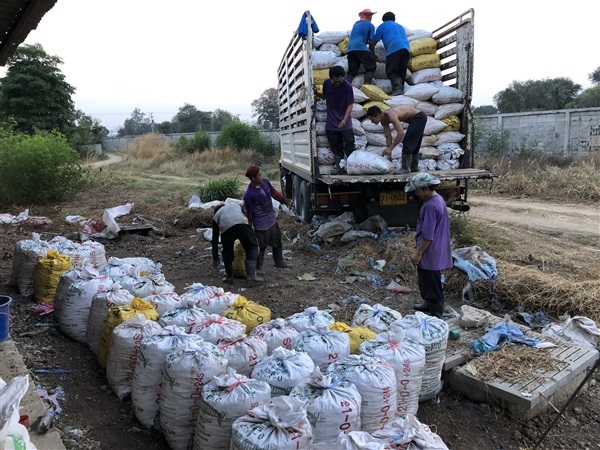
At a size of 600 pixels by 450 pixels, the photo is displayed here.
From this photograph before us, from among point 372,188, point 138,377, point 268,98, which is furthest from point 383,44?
point 268,98

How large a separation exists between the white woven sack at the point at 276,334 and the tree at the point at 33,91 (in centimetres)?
2682

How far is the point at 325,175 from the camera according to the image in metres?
6.51

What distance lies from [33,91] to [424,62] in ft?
83.5

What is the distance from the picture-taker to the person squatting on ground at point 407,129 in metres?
6.13

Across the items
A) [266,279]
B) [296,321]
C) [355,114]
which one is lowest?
[266,279]

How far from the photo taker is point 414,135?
6270 millimetres

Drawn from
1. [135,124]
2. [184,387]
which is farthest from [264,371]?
[135,124]

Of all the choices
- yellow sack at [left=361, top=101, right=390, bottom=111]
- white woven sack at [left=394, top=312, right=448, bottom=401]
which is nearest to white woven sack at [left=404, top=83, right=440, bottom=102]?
yellow sack at [left=361, top=101, right=390, bottom=111]

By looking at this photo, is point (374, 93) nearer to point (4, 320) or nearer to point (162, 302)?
point (162, 302)

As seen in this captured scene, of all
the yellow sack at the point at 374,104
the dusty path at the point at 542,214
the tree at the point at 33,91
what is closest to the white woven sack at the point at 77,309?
the yellow sack at the point at 374,104

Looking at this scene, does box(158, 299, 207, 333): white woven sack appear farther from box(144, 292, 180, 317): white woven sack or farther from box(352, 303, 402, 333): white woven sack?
box(352, 303, 402, 333): white woven sack

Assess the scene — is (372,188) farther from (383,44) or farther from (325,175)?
(383,44)

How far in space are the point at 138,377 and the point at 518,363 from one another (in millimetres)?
2339

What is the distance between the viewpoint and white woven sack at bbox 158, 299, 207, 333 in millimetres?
3090
